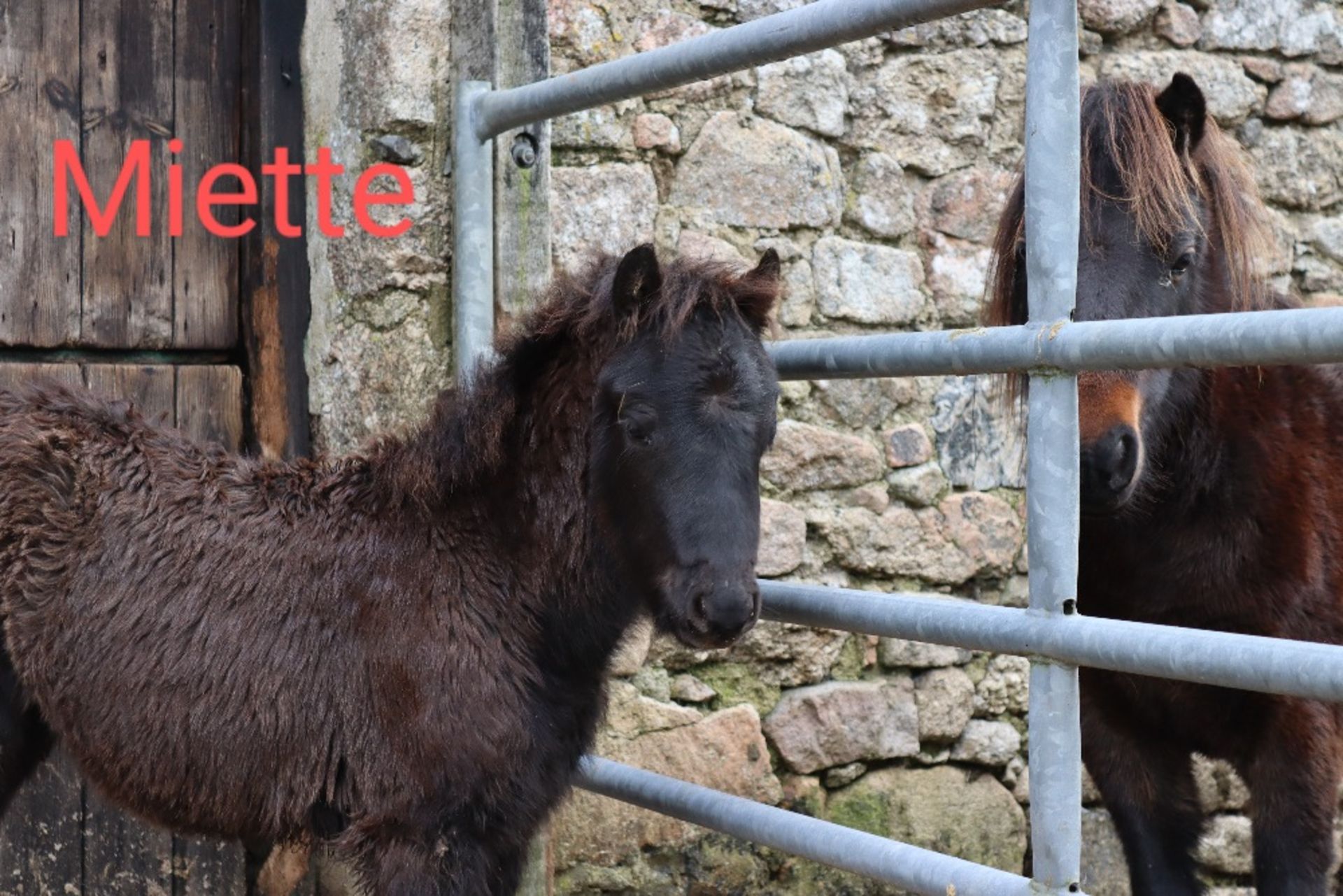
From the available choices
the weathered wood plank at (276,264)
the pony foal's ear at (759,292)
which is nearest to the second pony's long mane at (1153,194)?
the pony foal's ear at (759,292)

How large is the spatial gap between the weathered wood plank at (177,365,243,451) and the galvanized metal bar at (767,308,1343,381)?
1866mm

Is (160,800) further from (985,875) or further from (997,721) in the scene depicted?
(997,721)

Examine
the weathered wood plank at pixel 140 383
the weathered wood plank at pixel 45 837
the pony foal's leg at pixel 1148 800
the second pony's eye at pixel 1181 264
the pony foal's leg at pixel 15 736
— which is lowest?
the weathered wood plank at pixel 45 837

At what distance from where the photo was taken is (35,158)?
362cm

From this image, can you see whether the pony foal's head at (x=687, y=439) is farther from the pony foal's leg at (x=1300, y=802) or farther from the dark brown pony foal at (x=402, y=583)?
the pony foal's leg at (x=1300, y=802)

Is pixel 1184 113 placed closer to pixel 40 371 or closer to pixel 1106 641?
pixel 1106 641

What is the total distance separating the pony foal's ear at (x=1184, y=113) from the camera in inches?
110

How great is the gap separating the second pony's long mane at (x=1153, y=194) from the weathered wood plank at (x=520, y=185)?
1086mm

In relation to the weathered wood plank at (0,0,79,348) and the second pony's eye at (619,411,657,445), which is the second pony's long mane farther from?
the weathered wood plank at (0,0,79,348)

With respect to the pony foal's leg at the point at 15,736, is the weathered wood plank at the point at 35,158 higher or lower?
higher

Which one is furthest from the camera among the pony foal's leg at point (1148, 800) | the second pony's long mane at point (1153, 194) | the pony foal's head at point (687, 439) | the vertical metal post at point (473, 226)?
the vertical metal post at point (473, 226)

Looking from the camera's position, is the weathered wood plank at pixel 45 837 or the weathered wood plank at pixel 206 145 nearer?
the weathered wood plank at pixel 45 837

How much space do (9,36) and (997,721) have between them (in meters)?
3.22

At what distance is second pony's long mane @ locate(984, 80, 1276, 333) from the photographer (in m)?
2.68
